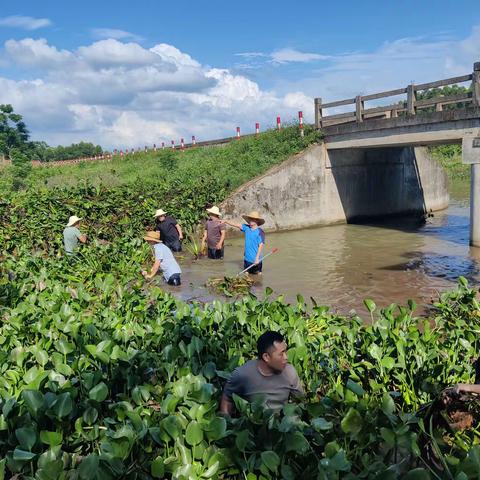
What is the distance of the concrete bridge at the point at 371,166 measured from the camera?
667 inches

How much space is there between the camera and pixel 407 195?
26094 mm

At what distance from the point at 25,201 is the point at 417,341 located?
14209 mm

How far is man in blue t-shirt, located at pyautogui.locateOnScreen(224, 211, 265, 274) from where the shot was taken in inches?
460

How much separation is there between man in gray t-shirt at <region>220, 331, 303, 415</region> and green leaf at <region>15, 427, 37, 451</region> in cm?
146

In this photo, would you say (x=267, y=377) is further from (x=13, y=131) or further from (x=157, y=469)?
(x=13, y=131)

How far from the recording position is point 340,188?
23312 mm

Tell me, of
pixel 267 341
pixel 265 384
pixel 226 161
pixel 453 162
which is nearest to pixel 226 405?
pixel 265 384

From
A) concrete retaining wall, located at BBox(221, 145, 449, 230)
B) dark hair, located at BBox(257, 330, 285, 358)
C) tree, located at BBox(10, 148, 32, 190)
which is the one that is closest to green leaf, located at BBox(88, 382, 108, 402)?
dark hair, located at BBox(257, 330, 285, 358)

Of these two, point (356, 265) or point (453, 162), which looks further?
point (453, 162)

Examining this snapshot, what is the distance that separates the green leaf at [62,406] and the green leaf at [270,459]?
1318mm

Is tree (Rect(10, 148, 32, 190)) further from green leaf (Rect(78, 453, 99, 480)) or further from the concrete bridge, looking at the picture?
green leaf (Rect(78, 453, 99, 480))

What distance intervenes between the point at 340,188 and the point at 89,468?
21512 mm

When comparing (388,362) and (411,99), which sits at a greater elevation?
(411,99)

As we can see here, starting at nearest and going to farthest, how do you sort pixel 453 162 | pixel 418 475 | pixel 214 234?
pixel 418 475
pixel 214 234
pixel 453 162
